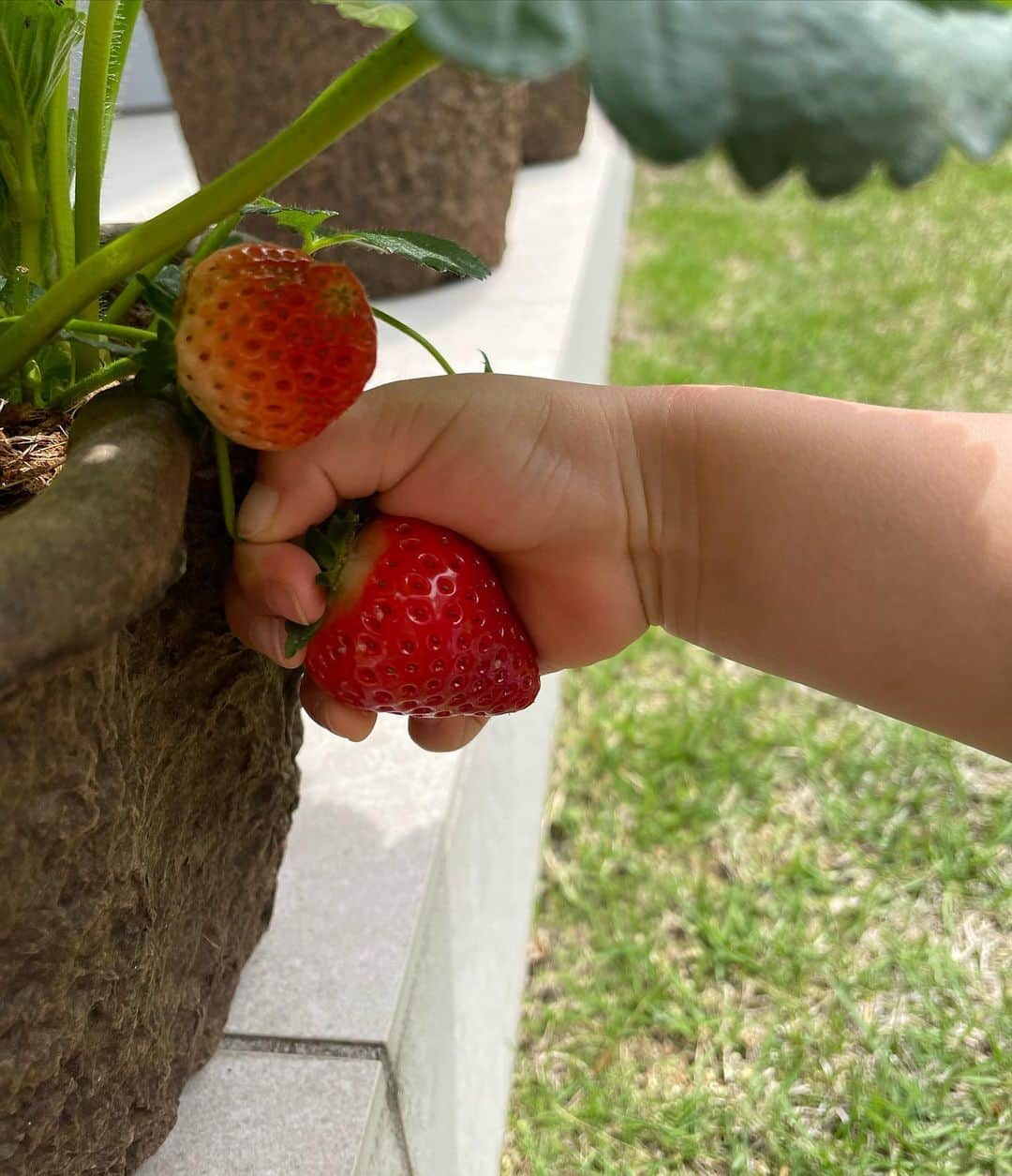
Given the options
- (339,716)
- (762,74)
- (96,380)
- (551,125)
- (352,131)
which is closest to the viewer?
(762,74)

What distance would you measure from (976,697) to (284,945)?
397 mm

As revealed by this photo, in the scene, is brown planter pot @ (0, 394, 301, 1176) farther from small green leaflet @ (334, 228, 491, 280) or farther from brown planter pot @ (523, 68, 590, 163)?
brown planter pot @ (523, 68, 590, 163)

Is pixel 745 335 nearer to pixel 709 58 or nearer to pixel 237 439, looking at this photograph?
pixel 237 439

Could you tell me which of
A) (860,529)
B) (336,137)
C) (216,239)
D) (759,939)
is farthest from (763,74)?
(759,939)

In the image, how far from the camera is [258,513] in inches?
18.4

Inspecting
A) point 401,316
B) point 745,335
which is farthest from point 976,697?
point 745,335

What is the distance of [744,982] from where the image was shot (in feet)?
2.92

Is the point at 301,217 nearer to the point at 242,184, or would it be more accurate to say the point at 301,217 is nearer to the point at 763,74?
the point at 242,184

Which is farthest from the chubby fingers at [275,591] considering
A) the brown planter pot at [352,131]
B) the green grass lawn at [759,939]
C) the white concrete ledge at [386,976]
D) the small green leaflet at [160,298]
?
the brown planter pot at [352,131]

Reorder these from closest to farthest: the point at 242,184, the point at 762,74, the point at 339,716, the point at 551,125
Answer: the point at 762,74, the point at 242,184, the point at 339,716, the point at 551,125

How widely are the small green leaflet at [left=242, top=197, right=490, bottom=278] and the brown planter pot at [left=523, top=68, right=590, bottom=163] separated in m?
1.81

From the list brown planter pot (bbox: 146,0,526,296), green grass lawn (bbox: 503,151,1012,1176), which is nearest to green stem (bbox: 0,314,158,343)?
green grass lawn (bbox: 503,151,1012,1176)

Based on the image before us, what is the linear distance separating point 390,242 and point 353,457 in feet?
0.32

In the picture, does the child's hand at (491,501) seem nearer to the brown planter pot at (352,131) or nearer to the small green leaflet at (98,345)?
the small green leaflet at (98,345)
